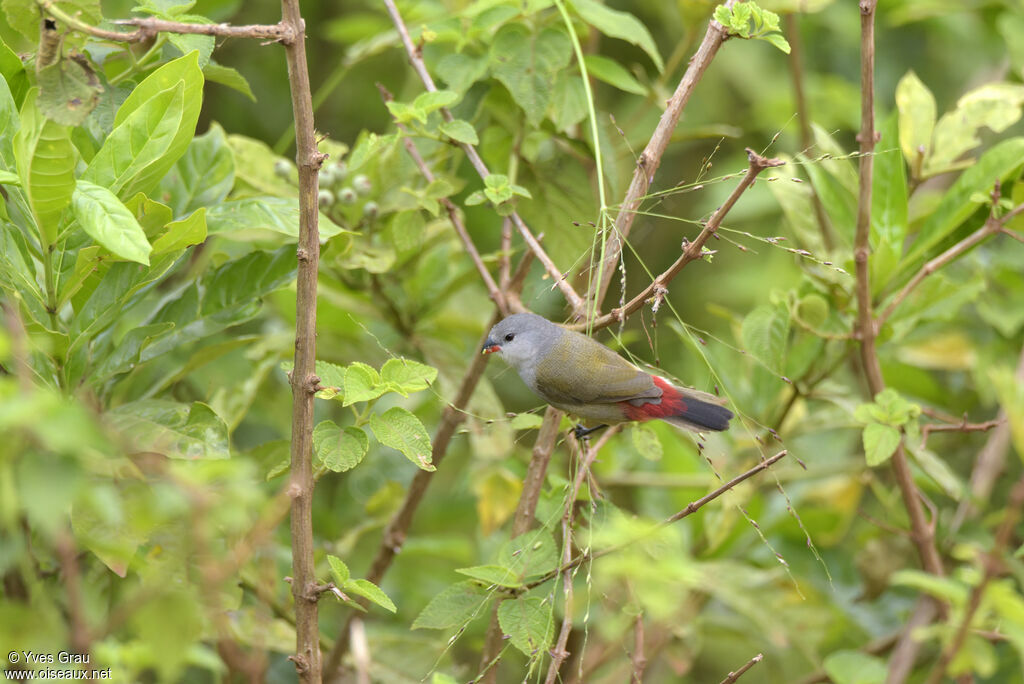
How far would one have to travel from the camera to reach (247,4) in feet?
18.1

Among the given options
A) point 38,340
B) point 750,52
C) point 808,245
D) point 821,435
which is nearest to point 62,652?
point 38,340

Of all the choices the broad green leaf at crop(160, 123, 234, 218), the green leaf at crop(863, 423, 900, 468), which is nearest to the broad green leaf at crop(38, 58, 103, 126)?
the broad green leaf at crop(160, 123, 234, 218)

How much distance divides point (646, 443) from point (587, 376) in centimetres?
31

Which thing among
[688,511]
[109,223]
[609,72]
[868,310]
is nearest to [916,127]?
[868,310]

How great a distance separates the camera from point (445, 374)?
10.7 ft

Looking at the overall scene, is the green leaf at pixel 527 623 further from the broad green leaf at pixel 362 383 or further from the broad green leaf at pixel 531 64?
the broad green leaf at pixel 531 64

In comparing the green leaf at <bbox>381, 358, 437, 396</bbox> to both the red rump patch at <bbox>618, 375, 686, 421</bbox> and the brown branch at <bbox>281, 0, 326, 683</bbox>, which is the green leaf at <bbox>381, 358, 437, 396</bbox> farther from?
the red rump patch at <bbox>618, 375, 686, 421</bbox>

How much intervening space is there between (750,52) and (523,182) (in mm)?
3651

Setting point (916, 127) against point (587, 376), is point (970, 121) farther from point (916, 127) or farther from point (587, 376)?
point (587, 376)

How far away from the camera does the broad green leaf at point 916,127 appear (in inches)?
124

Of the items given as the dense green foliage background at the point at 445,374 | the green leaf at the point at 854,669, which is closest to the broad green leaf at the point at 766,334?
the dense green foliage background at the point at 445,374

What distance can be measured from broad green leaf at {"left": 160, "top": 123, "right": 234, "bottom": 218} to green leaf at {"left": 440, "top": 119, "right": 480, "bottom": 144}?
655mm

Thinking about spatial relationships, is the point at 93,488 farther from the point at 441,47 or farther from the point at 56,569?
the point at 441,47

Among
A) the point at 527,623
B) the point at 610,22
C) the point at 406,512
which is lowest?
the point at 406,512
